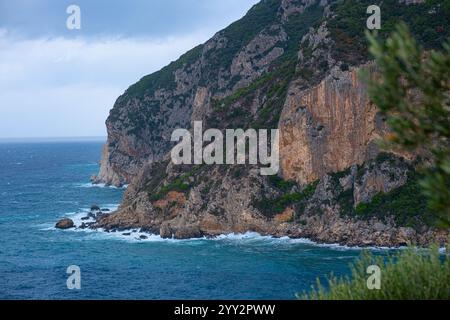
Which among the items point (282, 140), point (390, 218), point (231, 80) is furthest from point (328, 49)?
point (231, 80)

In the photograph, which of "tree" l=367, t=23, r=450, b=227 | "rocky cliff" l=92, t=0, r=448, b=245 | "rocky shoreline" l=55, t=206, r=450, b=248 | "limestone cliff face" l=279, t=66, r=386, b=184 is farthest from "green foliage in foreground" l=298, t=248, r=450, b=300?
"limestone cliff face" l=279, t=66, r=386, b=184

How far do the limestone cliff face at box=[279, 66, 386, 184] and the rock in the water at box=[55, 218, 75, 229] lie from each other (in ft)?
118

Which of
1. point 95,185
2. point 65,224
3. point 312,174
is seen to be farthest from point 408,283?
point 95,185

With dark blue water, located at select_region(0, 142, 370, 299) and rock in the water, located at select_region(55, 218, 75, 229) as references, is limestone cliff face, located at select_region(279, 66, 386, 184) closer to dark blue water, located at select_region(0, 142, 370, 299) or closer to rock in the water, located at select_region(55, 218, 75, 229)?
dark blue water, located at select_region(0, 142, 370, 299)

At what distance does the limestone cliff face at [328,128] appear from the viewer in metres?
85.9

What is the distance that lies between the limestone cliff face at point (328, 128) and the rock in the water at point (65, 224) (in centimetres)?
3604

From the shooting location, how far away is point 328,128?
89750mm

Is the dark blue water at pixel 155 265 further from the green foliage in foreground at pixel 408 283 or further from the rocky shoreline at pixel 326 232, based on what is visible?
the green foliage in foreground at pixel 408 283

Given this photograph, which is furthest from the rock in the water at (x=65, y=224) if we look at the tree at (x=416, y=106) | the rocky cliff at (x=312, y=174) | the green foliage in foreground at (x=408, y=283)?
the tree at (x=416, y=106)

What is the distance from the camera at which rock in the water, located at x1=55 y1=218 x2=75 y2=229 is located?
322 ft

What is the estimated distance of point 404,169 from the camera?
3260 inches

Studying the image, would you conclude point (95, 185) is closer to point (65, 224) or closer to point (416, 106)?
point (65, 224)
